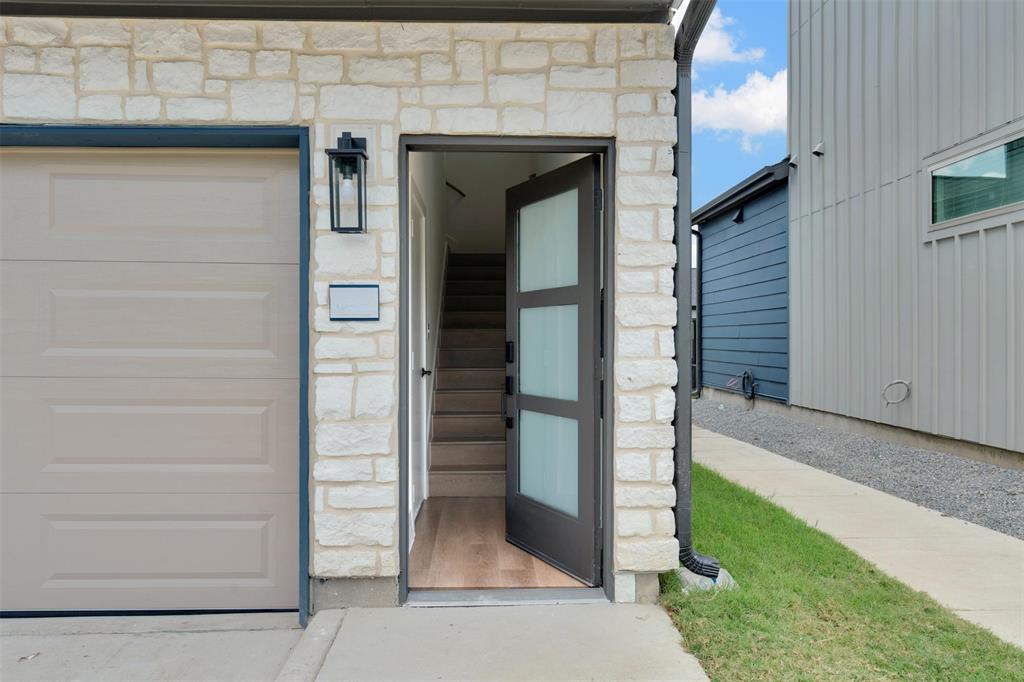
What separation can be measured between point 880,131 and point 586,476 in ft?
18.9

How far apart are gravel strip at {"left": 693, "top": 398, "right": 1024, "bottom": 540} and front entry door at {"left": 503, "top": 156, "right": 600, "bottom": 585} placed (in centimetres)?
269

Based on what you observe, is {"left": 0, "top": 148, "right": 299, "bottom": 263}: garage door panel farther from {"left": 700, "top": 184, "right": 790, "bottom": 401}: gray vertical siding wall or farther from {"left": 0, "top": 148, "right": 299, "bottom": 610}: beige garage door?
{"left": 700, "top": 184, "right": 790, "bottom": 401}: gray vertical siding wall

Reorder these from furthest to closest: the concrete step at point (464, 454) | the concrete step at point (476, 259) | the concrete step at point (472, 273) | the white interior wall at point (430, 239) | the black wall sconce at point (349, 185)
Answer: the concrete step at point (476, 259), the concrete step at point (472, 273), the concrete step at point (464, 454), the white interior wall at point (430, 239), the black wall sconce at point (349, 185)

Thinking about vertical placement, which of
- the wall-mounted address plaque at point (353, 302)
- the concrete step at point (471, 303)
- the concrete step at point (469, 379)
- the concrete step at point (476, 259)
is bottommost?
the concrete step at point (469, 379)

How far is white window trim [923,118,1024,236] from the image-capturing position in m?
4.81

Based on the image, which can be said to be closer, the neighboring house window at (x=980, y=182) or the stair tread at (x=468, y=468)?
the stair tread at (x=468, y=468)

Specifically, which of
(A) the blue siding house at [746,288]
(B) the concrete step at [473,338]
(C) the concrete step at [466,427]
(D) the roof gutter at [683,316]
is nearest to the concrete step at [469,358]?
(B) the concrete step at [473,338]

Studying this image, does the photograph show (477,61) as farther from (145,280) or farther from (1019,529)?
(1019,529)

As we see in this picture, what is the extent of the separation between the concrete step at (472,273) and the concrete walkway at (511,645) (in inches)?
182

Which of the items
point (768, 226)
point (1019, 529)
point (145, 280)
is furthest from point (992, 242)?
point (145, 280)

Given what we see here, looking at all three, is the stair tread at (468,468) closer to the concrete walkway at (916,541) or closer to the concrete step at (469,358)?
the concrete step at (469,358)

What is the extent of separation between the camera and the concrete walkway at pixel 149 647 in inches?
86.3

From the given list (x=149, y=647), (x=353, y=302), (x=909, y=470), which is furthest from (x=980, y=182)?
(x=149, y=647)

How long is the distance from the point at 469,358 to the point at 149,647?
337 centimetres
